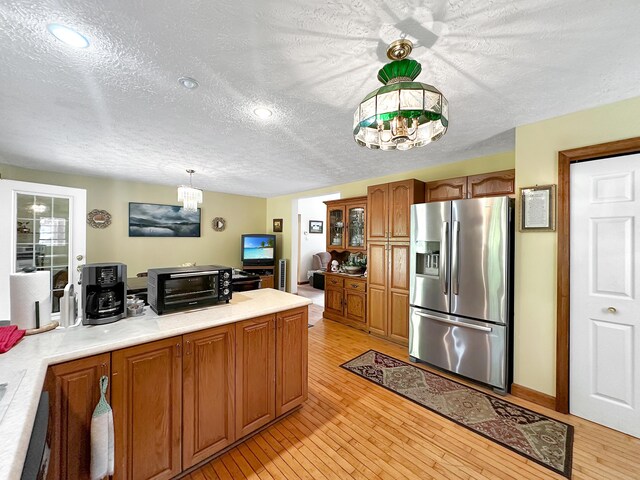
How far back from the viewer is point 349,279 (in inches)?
166

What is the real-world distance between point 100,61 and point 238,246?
4981 millimetres

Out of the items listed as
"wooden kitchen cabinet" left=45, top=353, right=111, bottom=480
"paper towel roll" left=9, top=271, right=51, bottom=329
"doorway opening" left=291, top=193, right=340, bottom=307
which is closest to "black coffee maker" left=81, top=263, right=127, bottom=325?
"paper towel roll" left=9, top=271, right=51, bottom=329

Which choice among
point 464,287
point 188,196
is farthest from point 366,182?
point 188,196

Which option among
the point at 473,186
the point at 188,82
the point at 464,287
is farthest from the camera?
the point at 473,186

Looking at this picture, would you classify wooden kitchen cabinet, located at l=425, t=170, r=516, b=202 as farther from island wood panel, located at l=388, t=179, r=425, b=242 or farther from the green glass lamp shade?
the green glass lamp shade

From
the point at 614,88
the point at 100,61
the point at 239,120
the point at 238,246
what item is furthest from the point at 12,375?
the point at 238,246

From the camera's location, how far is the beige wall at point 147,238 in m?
4.33

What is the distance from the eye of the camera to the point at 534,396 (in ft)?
7.32

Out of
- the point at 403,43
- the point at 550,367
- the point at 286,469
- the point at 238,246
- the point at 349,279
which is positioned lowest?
the point at 286,469

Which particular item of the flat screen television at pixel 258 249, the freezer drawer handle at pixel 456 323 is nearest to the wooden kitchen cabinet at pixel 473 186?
the freezer drawer handle at pixel 456 323

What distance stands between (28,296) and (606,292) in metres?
3.88

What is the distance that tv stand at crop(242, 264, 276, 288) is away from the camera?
584 cm

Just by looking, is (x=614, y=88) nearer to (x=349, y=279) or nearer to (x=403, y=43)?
(x=403, y=43)

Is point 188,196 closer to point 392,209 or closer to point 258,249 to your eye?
point 258,249
